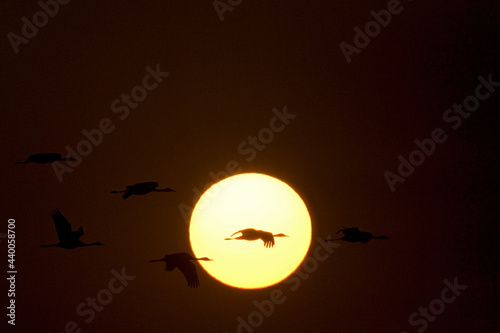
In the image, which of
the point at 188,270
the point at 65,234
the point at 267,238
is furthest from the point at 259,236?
the point at 65,234

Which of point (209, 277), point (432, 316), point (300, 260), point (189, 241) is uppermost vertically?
point (189, 241)

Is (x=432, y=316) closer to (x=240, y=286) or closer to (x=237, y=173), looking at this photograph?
Result: (x=240, y=286)

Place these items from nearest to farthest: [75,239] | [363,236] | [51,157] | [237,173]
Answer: [51,157]
[75,239]
[363,236]
[237,173]

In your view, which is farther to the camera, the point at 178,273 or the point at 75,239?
the point at 178,273

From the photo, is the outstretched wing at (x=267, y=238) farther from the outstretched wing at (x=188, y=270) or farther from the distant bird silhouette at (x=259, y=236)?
the outstretched wing at (x=188, y=270)

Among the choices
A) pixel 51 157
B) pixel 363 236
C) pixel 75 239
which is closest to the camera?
pixel 51 157

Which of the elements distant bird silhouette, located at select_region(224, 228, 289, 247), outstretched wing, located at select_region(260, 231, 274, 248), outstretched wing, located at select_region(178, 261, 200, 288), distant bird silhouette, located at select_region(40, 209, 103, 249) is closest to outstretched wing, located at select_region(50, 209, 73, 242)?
distant bird silhouette, located at select_region(40, 209, 103, 249)

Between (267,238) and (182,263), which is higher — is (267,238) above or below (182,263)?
below

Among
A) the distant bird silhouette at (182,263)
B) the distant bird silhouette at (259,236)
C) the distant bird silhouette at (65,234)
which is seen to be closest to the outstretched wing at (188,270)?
the distant bird silhouette at (182,263)

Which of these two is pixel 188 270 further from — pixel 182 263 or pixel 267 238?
pixel 267 238

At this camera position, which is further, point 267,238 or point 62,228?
point 267,238

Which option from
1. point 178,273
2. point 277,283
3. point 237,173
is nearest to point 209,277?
point 178,273

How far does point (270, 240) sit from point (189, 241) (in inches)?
41.3

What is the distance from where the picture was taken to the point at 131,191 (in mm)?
3420
